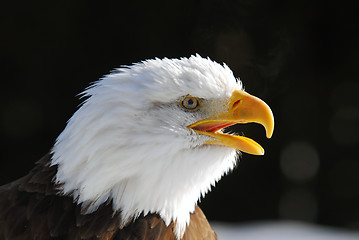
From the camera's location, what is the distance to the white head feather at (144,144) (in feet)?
5.88

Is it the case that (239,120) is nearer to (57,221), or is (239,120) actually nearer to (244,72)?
(57,221)

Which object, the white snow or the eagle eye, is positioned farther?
the white snow

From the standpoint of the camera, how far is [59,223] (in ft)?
6.16

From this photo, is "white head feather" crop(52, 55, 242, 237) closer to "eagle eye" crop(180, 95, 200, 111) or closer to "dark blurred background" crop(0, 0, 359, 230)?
"eagle eye" crop(180, 95, 200, 111)

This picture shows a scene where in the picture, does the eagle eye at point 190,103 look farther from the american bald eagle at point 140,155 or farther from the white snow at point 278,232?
the white snow at point 278,232

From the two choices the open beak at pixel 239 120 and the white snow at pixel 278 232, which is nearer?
the open beak at pixel 239 120

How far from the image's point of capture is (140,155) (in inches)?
70.0

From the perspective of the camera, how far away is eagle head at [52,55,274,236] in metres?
1.79

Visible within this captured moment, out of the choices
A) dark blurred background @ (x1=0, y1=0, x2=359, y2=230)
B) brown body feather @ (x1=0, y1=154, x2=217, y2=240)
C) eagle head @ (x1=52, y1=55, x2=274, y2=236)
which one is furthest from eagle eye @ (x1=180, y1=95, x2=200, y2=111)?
dark blurred background @ (x1=0, y1=0, x2=359, y2=230)

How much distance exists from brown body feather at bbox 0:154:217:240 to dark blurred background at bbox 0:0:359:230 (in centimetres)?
271

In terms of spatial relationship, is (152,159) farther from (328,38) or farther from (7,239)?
(328,38)

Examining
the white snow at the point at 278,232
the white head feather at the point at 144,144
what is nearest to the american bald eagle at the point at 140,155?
the white head feather at the point at 144,144

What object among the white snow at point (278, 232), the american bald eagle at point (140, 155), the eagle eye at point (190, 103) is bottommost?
the white snow at point (278, 232)

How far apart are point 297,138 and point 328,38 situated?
99 centimetres
